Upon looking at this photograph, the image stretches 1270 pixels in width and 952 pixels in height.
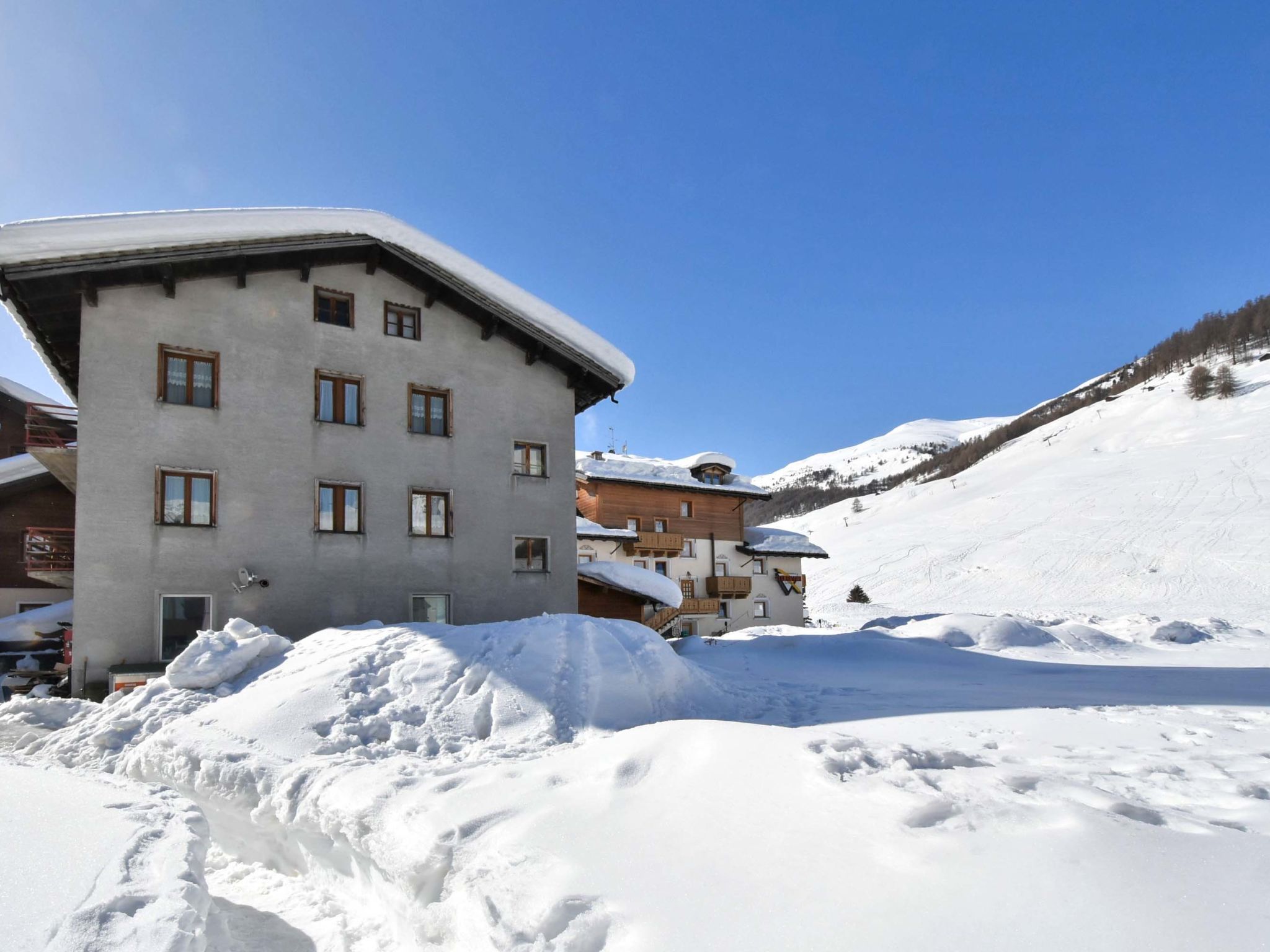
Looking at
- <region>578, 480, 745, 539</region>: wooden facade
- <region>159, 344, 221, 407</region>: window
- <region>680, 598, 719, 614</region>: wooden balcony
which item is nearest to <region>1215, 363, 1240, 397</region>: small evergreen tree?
<region>578, 480, 745, 539</region>: wooden facade

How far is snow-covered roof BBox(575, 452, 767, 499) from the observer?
3409cm

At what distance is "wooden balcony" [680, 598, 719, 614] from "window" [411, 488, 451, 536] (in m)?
18.4

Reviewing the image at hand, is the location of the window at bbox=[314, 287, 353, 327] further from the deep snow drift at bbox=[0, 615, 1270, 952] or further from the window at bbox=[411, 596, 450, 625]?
the deep snow drift at bbox=[0, 615, 1270, 952]

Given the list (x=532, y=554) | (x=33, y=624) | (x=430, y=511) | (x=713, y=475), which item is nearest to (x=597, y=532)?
(x=713, y=475)

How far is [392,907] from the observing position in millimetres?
5211

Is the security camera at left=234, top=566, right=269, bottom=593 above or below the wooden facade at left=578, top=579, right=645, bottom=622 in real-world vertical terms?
Result: above

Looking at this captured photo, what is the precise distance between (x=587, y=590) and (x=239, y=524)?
12814mm

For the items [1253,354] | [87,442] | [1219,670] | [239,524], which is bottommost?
[1219,670]

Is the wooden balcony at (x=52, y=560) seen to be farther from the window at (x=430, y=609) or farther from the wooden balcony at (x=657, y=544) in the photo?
the wooden balcony at (x=657, y=544)

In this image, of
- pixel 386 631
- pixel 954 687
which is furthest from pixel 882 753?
pixel 386 631

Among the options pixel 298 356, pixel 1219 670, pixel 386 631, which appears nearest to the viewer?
pixel 386 631

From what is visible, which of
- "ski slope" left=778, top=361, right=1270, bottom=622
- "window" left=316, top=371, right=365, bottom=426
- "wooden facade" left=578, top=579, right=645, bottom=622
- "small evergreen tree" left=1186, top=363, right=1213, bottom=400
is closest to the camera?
"window" left=316, top=371, right=365, bottom=426

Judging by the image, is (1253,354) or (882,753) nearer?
(882,753)

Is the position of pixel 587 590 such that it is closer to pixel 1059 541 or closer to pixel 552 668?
pixel 552 668
